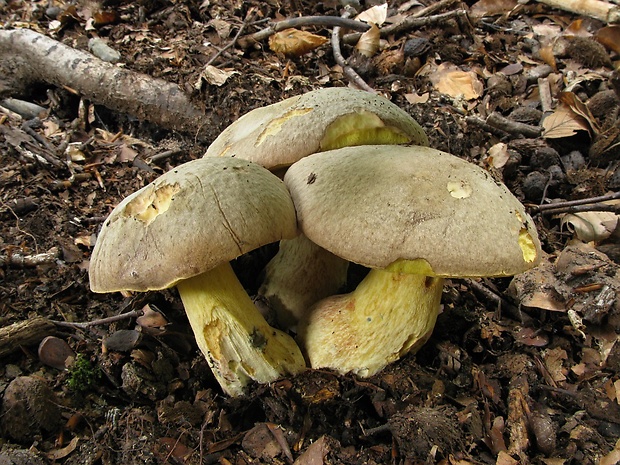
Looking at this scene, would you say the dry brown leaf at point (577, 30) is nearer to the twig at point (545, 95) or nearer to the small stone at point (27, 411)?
the twig at point (545, 95)

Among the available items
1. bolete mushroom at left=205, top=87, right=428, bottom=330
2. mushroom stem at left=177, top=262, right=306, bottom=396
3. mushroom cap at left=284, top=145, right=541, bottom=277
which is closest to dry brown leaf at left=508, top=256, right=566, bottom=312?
mushroom cap at left=284, top=145, right=541, bottom=277

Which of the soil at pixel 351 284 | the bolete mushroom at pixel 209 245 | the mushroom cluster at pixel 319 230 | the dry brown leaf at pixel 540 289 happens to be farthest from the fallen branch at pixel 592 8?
the bolete mushroom at pixel 209 245

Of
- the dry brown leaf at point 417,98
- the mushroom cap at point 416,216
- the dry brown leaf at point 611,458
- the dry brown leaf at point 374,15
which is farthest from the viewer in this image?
the dry brown leaf at point 374,15

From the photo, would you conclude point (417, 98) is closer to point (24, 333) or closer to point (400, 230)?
point (400, 230)

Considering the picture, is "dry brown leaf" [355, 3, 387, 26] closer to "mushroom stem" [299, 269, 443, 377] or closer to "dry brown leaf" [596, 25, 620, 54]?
"dry brown leaf" [596, 25, 620, 54]

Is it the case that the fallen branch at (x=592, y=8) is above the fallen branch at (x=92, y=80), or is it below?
below

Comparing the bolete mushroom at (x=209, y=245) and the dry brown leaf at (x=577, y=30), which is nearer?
the bolete mushroom at (x=209, y=245)
